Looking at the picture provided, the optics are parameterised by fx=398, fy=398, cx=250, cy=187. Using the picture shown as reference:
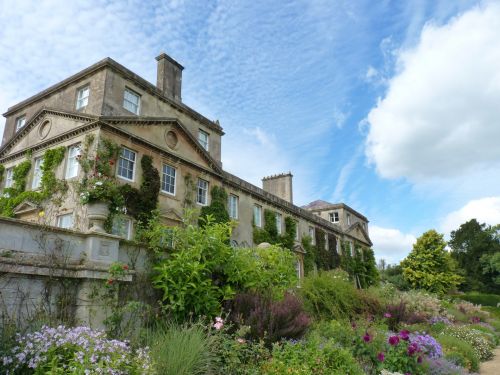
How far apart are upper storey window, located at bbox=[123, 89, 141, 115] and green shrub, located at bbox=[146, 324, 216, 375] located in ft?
44.5

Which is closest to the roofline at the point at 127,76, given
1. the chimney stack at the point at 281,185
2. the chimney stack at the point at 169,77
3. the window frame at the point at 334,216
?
the chimney stack at the point at 169,77

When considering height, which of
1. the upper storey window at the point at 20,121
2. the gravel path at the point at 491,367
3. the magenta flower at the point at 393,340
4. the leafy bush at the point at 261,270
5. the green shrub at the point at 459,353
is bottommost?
the gravel path at the point at 491,367

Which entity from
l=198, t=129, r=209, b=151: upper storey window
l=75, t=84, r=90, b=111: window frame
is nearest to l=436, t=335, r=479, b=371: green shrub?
l=198, t=129, r=209, b=151: upper storey window

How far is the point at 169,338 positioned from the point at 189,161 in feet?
46.9

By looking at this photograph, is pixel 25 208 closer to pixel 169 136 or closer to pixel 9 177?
pixel 9 177

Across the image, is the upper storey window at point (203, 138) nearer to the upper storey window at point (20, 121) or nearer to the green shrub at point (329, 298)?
the upper storey window at point (20, 121)

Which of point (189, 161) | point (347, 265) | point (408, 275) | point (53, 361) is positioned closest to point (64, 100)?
point (189, 161)

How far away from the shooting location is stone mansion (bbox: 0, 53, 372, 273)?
52.5 feet

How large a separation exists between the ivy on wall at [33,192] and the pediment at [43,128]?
835 mm

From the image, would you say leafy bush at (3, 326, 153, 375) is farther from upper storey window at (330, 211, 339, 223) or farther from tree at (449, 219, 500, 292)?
tree at (449, 219, 500, 292)

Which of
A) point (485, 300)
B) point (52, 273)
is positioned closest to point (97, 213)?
point (52, 273)

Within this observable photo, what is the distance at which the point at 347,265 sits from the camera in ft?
114

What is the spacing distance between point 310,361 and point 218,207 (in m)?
15.2

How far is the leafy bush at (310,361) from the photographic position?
551 centimetres
